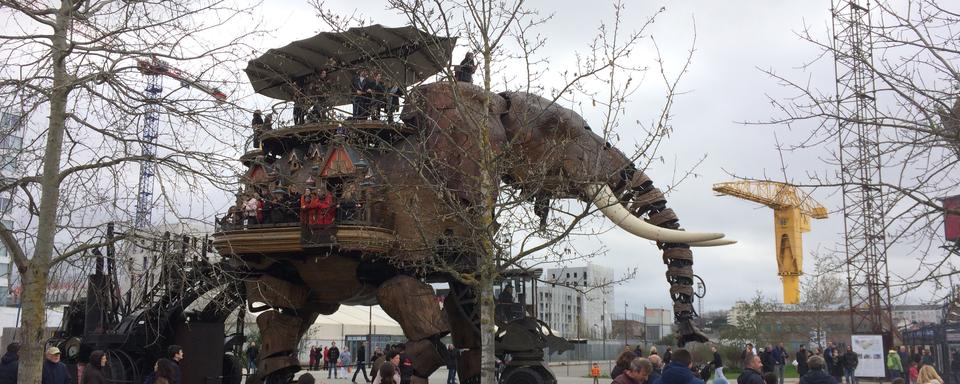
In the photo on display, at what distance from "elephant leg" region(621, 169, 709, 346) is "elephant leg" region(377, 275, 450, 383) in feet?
11.6

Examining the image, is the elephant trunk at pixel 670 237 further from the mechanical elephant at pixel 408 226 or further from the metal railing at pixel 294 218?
the metal railing at pixel 294 218

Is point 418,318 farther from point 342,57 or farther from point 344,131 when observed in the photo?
point 342,57

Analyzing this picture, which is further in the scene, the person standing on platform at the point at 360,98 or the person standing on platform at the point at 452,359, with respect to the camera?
the person standing on platform at the point at 452,359

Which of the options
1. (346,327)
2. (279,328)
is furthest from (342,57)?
(346,327)

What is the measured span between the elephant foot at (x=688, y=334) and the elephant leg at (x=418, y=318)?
3607mm

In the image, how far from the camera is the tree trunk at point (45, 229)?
8.18 meters

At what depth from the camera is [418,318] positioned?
13891 mm

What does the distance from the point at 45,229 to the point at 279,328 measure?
7321 mm

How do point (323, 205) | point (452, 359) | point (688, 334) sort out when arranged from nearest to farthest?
point (688, 334) < point (323, 205) < point (452, 359)

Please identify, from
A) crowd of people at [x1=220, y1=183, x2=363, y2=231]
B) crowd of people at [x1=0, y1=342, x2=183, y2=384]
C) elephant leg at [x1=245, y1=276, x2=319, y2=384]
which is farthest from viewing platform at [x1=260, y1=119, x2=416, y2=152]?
crowd of people at [x1=0, y1=342, x2=183, y2=384]

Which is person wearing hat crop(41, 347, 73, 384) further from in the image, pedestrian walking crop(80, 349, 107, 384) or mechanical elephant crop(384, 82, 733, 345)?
mechanical elephant crop(384, 82, 733, 345)

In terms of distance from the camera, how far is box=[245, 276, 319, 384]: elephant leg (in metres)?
14.9

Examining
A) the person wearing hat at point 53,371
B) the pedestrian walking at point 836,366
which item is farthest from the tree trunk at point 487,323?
the pedestrian walking at point 836,366

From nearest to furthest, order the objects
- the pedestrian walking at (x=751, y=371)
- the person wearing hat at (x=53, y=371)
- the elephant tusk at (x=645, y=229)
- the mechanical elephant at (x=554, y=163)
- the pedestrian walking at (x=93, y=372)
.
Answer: the pedestrian walking at (x=751, y=371) < the pedestrian walking at (x=93, y=372) < the person wearing hat at (x=53, y=371) < the mechanical elephant at (x=554, y=163) < the elephant tusk at (x=645, y=229)
